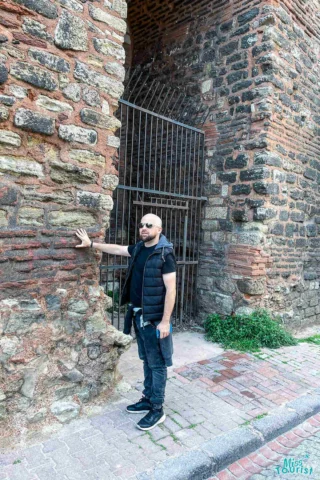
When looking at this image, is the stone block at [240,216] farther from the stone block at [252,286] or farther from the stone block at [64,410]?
the stone block at [64,410]

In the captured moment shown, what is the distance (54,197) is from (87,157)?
445 mm

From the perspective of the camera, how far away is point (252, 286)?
492 centimetres

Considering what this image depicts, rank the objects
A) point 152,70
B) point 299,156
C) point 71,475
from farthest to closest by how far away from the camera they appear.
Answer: point 152,70 → point 299,156 → point 71,475

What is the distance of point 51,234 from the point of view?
9.14ft

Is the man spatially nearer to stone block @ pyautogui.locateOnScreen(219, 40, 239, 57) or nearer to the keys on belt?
the keys on belt

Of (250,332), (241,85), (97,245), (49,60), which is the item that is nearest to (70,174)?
(97,245)

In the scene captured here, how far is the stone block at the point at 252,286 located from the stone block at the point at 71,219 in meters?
2.66

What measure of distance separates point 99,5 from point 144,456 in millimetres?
3474

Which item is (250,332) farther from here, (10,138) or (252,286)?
(10,138)

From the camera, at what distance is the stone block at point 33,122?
255cm

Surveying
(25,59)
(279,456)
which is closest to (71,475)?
(279,456)

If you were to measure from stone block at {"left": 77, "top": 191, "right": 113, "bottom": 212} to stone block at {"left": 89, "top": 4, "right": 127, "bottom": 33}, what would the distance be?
145 centimetres

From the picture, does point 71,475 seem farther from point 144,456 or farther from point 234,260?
point 234,260

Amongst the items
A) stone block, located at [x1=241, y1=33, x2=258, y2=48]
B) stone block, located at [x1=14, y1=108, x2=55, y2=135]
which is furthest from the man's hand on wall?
stone block, located at [x1=241, y1=33, x2=258, y2=48]
